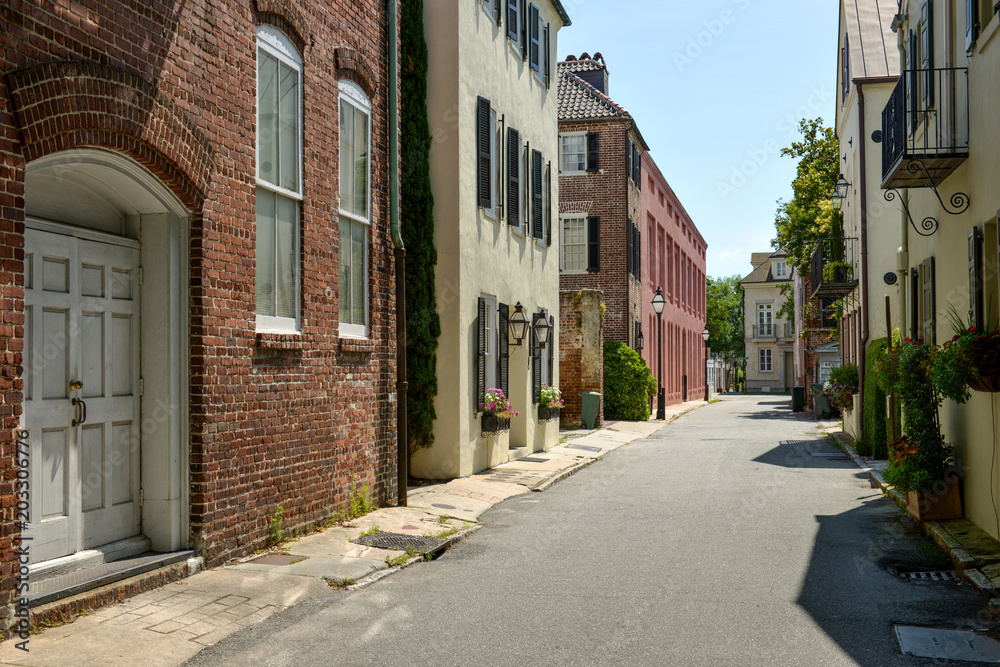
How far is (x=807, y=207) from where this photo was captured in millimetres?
31672

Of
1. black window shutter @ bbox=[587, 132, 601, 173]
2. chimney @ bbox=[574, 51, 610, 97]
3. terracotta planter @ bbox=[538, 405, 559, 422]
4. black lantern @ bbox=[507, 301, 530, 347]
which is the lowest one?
terracotta planter @ bbox=[538, 405, 559, 422]

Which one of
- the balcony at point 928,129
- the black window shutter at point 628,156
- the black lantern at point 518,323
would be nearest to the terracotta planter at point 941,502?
the balcony at point 928,129

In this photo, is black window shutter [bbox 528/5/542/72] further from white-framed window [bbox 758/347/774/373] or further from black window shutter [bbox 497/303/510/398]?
white-framed window [bbox 758/347/774/373]

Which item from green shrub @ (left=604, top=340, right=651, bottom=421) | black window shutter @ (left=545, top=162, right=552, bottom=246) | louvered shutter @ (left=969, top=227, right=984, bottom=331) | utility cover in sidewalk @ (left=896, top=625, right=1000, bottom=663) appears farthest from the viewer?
green shrub @ (left=604, top=340, right=651, bottom=421)

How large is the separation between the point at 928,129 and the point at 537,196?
8165 millimetres

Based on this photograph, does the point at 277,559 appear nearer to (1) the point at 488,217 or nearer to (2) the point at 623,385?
(1) the point at 488,217

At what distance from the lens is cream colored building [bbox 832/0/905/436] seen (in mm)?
19031

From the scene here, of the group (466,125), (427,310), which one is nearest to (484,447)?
(427,310)

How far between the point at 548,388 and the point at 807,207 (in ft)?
57.7

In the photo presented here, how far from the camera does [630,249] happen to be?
29.3 metres

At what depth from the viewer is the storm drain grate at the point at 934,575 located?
7.26m

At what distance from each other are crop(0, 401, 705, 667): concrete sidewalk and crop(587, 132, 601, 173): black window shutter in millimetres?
19176

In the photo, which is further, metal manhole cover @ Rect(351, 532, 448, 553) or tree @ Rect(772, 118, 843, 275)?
tree @ Rect(772, 118, 843, 275)

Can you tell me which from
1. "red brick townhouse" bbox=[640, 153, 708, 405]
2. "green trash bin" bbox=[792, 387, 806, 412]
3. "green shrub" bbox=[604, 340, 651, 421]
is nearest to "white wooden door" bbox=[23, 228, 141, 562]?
"green shrub" bbox=[604, 340, 651, 421]
